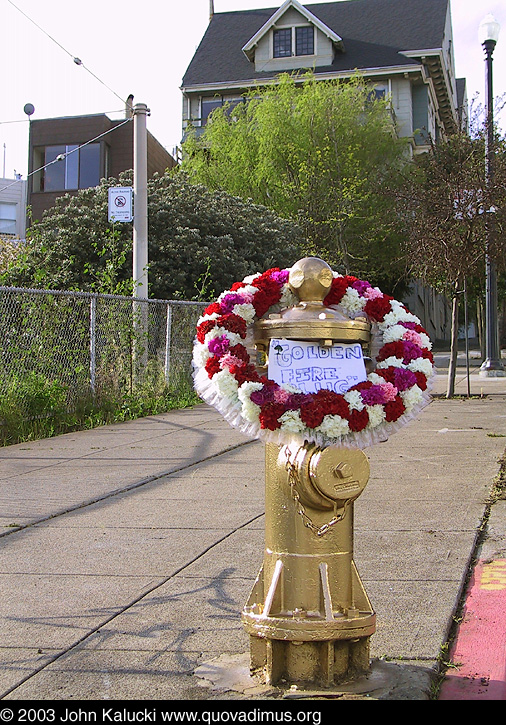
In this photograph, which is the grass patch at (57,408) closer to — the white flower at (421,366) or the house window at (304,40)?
the white flower at (421,366)

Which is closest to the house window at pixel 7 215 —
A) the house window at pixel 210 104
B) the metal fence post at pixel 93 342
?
the house window at pixel 210 104

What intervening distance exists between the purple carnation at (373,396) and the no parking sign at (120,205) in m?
12.0

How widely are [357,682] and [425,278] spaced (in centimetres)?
1360

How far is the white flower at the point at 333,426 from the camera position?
9.86ft

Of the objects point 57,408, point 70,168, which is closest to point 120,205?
point 57,408

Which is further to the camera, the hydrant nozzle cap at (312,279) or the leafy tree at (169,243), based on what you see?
the leafy tree at (169,243)

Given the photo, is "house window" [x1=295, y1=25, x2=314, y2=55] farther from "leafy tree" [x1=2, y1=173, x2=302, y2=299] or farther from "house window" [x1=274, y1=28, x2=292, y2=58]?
"leafy tree" [x1=2, y1=173, x2=302, y2=299]

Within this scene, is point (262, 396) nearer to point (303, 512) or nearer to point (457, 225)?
point (303, 512)

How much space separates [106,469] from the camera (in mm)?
7750

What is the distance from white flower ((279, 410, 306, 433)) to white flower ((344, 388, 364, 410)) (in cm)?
20

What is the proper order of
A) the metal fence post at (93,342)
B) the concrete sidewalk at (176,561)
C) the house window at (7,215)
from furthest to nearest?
the house window at (7,215)
the metal fence post at (93,342)
the concrete sidewalk at (176,561)

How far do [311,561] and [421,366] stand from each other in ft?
2.86

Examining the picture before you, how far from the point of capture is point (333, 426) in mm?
3006
